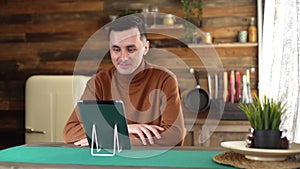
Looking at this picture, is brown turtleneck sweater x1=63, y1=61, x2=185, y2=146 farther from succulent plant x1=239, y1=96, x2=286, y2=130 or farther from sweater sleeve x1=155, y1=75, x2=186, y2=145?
succulent plant x1=239, y1=96, x2=286, y2=130

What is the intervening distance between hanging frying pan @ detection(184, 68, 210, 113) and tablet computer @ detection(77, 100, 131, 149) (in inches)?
89.4

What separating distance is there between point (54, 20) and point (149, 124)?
2.56 metres

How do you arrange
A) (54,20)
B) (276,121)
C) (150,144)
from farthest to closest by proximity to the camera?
(54,20)
(150,144)
(276,121)

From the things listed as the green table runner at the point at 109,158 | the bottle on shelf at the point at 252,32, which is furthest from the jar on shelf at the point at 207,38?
the green table runner at the point at 109,158

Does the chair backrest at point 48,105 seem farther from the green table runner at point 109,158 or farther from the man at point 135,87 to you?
the green table runner at point 109,158

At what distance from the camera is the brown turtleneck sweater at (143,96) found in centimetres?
247

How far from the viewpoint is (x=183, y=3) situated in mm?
4391

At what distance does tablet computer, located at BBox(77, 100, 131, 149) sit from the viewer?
1.90 meters

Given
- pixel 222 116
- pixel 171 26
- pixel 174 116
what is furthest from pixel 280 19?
pixel 171 26

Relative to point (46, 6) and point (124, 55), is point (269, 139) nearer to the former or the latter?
point (124, 55)

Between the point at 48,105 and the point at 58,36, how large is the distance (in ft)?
2.29

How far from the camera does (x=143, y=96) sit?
104 inches

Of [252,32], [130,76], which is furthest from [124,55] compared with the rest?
[252,32]

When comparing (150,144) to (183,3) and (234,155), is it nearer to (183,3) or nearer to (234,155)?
(234,155)
